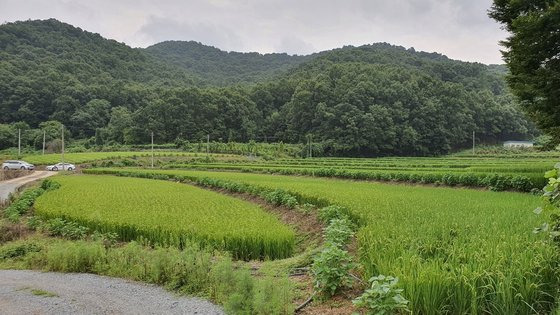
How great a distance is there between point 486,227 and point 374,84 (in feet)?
300

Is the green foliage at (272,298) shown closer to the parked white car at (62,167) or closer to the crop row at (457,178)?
the crop row at (457,178)

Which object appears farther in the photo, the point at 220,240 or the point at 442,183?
the point at 442,183

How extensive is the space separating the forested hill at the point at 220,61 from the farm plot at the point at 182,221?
12861 centimetres

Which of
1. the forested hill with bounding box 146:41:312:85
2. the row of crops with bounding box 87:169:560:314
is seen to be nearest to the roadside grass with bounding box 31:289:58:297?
the row of crops with bounding box 87:169:560:314

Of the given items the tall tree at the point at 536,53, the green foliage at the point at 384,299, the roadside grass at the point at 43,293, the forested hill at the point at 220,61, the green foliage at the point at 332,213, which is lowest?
the roadside grass at the point at 43,293

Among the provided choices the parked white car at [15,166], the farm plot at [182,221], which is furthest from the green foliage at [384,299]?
the parked white car at [15,166]

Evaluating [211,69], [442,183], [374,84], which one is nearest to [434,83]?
[374,84]

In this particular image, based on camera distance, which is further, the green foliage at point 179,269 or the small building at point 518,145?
the small building at point 518,145

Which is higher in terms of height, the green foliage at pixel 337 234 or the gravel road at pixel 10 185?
the green foliage at pixel 337 234

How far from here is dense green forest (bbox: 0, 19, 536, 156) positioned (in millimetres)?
88188

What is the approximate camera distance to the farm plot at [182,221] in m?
10.4

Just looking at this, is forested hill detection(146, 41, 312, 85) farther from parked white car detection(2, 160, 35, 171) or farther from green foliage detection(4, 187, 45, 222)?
green foliage detection(4, 187, 45, 222)

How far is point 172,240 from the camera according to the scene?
1073 centimetres

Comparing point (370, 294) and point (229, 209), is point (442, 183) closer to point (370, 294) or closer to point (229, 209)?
point (229, 209)
